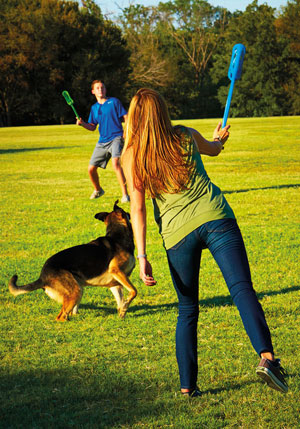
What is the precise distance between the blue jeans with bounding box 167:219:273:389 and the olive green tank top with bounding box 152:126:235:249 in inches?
1.8

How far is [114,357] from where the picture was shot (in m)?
4.48

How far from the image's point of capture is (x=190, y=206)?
349cm

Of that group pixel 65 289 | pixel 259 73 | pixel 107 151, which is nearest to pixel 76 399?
pixel 65 289

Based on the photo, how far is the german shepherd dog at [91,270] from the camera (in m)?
5.21

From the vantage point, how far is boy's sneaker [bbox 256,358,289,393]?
3.18m

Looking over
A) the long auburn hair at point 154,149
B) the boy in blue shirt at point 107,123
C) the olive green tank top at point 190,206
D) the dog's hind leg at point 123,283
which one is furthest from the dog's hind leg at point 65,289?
the boy in blue shirt at point 107,123

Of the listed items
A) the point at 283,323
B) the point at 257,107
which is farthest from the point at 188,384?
the point at 257,107

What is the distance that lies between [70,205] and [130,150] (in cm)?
863

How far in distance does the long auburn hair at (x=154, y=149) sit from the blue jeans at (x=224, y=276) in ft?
1.13

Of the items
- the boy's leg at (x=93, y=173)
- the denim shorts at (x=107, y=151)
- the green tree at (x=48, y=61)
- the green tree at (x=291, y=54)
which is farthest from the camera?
the green tree at (x=291, y=54)

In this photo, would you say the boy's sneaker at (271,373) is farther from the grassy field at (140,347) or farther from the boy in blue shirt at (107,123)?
the boy in blue shirt at (107,123)

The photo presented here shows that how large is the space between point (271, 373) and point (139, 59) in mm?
72898

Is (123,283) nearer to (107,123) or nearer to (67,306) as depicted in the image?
(67,306)

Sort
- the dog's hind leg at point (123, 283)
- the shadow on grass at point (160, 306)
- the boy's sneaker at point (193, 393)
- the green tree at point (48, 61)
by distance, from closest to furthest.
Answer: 1. the boy's sneaker at point (193, 393)
2. the dog's hind leg at point (123, 283)
3. the shadow on grass at point (160, 306)
4. the green tree at point (48, 61)
